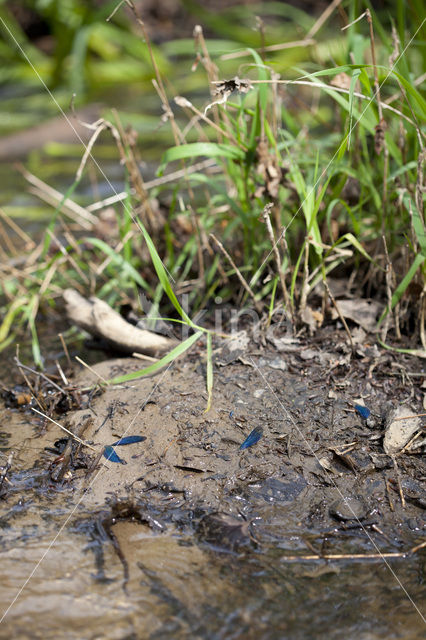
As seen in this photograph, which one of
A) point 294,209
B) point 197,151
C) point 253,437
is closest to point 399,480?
point 253,437

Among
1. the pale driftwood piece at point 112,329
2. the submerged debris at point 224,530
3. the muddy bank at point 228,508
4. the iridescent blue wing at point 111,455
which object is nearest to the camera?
the muddy bank at point 228,508

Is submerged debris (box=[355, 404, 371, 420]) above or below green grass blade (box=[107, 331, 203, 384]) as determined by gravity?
below

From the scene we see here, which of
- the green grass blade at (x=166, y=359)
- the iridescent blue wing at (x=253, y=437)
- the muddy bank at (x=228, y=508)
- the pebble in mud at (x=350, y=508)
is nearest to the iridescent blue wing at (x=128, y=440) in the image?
the muddy bank at (x=228, y=508)

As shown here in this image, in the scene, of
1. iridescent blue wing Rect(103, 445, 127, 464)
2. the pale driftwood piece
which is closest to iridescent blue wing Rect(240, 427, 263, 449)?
iridescent blue wing Rect(103, 445, 127, 464)

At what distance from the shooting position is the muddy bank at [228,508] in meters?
1.22

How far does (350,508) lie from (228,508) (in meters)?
0.30

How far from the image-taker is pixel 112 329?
2.06 metres

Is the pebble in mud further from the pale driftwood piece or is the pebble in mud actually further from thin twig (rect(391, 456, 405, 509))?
the pale driftwood piece

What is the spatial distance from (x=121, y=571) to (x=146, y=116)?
4408 millimetres

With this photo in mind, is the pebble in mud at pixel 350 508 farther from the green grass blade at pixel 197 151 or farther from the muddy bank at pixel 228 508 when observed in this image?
the green grass blade at pixel 197 151

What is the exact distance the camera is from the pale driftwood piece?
1976mm

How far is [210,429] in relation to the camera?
1.65 m

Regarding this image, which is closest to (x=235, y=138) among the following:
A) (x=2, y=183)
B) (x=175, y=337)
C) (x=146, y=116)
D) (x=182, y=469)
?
(x=175, y=337)

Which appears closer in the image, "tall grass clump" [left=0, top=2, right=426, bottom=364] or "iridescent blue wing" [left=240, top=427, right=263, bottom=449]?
"iridescent blue wing" [left=240, top=427, right=263, bottom=449]
